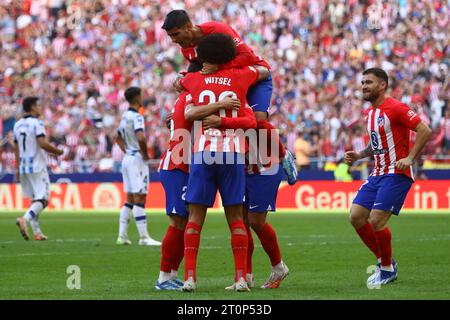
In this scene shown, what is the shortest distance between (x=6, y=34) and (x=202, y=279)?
103 ft

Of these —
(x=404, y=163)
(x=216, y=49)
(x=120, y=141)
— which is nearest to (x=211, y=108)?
(x=216, y=49)

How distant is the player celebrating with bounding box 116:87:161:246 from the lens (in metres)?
17.8

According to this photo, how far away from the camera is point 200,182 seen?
987cm

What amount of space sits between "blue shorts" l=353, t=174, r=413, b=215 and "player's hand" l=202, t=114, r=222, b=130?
2.48 meters

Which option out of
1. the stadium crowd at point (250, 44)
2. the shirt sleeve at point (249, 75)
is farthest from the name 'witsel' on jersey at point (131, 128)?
the stadium crowd at point (250, 44)

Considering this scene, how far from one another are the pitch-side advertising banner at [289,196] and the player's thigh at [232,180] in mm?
18093

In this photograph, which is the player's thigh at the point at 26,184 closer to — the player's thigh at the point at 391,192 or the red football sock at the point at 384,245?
the player's thigh at the point at 391,192

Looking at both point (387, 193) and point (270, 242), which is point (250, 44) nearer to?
point (387, 193)

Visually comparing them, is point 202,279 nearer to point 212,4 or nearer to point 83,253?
point 83,253

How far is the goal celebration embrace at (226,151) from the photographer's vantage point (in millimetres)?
9969

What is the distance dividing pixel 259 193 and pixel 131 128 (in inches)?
309

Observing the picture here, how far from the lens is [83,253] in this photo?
51.1ft

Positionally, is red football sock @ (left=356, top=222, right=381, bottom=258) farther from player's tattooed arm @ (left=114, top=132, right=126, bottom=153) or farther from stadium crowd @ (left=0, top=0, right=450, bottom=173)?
stadium crowd @ (left=0, top=0, right=450, bottom=173)

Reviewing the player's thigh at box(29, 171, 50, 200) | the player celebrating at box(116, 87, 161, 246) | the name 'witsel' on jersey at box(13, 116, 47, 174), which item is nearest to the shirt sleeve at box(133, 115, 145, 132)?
the player celebrating at box(116, 87, 161, 246)
